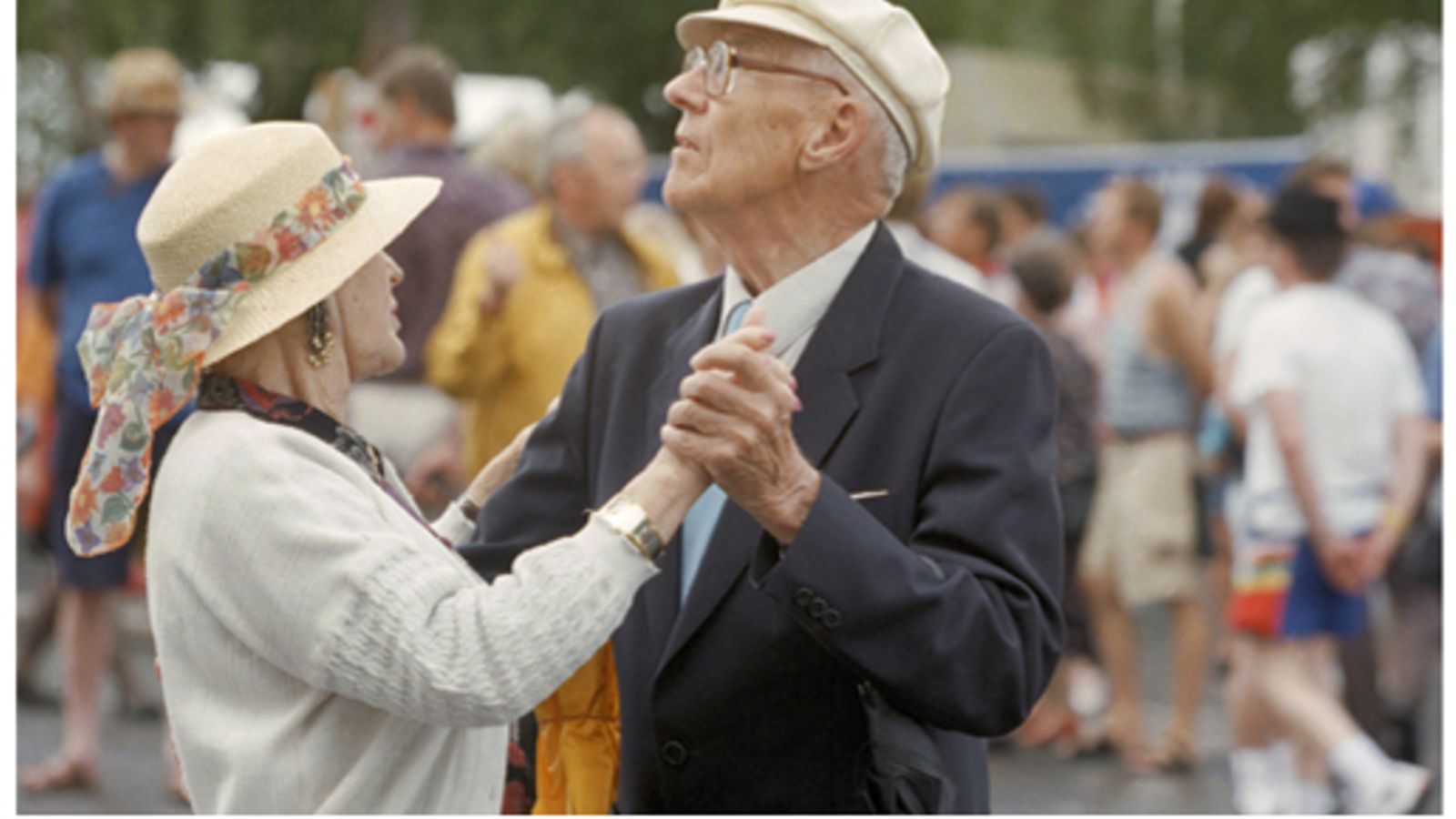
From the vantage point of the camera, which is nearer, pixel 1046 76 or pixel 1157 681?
pixel 1157 681

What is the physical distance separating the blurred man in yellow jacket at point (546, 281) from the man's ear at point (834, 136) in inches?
125

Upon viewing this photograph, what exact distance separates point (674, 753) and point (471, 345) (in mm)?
3385

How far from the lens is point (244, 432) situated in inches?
100

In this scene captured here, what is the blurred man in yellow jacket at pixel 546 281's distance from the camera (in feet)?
20.2

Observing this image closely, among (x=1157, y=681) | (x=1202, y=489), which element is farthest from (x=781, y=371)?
(x=1157, y=681)

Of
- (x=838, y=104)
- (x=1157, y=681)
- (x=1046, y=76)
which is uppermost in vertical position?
(x=838, y=104)

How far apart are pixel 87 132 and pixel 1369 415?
2064 cm

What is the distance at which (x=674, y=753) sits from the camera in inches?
113

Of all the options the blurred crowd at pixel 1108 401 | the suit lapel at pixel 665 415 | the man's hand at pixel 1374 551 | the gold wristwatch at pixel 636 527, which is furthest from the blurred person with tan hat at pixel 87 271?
the gold wristwatch at pixel 636 527

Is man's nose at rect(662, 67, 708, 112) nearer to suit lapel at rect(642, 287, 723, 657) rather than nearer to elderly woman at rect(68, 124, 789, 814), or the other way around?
suit lapel at rect(642, 287, 723, 657)

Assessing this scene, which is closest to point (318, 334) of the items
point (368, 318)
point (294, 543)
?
point (368, 318)

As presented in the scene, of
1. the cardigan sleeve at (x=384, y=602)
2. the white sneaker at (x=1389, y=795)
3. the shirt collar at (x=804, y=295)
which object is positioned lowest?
the white sneaker at (x=1389, y=795)

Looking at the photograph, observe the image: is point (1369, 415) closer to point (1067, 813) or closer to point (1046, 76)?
point (1067, 813)

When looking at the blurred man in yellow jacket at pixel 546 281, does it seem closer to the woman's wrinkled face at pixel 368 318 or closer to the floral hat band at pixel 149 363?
the woman's wrinkled face at pixel 368 318
